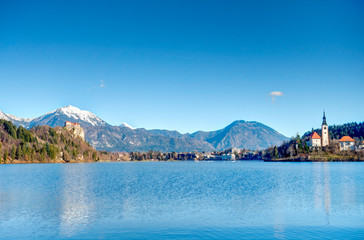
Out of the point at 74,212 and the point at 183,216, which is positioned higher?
the point at 183,216

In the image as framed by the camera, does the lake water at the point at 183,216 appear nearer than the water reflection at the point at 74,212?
Yes

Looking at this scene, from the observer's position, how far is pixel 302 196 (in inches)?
1499

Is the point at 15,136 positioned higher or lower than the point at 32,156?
higher

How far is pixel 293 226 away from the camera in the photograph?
23.5 m

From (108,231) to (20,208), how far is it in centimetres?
1337

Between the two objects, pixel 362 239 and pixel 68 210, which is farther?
pixel 68 210

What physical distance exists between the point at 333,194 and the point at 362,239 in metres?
21.1

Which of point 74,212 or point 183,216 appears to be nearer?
point 183,216

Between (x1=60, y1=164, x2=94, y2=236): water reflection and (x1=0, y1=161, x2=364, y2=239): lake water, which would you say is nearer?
(x1=0, y1=161, x2=364, y2=239): lake water

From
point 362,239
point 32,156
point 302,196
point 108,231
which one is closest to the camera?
point 362,239

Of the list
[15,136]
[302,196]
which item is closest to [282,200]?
[302,196]

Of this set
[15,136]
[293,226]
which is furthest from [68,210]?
[15,136]

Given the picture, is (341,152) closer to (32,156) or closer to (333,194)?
(333,194)

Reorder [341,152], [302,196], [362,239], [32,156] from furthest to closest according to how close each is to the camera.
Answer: [341,152], [32,156], [302,196], [362,239]
